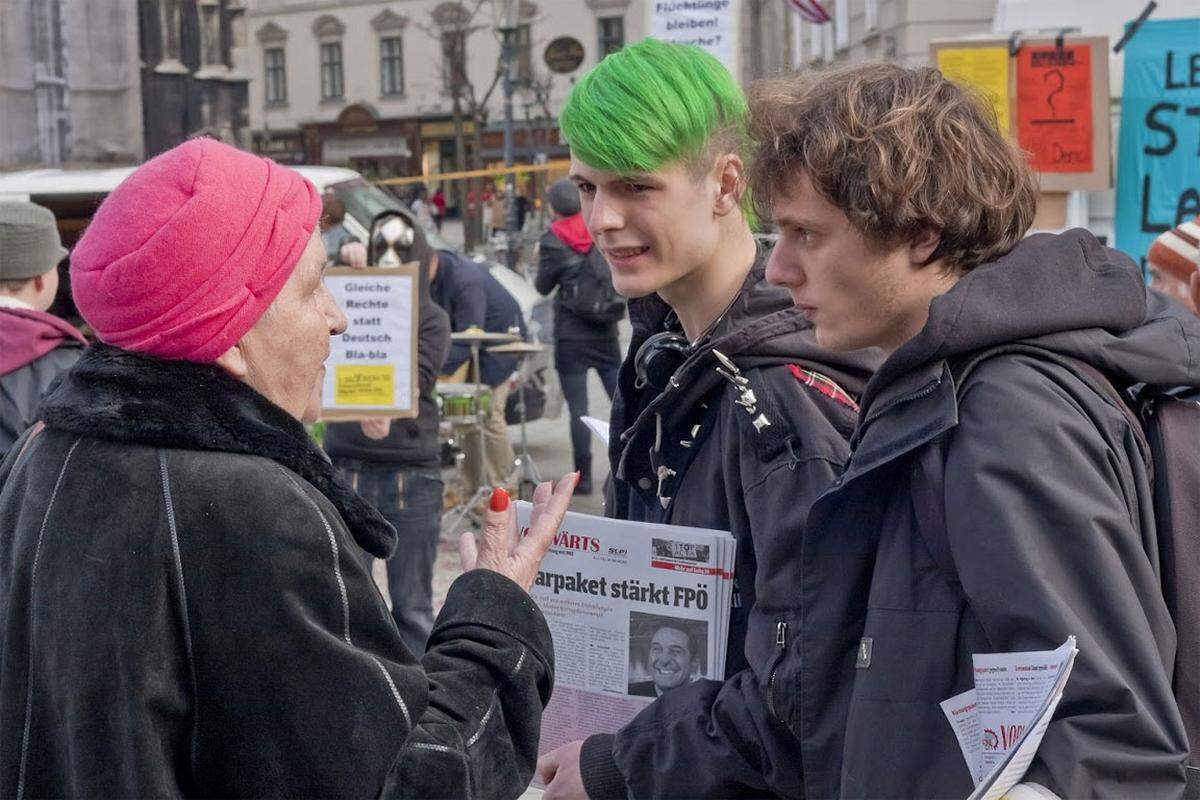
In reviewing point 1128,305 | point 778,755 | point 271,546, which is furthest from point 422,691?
point 1128,305

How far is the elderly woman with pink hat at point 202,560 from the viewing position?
1.70 meters

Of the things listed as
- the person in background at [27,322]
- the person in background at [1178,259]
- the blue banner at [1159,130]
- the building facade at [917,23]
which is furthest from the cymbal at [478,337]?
the person in background at [1178,259]

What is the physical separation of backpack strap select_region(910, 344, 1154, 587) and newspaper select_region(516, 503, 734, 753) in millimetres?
535

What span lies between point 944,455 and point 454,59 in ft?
159

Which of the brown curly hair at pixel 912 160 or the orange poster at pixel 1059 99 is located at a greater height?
the orange poster at pixel 1059 99

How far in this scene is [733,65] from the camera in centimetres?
831

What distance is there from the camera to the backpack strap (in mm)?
1622

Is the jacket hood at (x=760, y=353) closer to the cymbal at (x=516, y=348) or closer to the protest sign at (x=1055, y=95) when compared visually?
the protest sign at (x=1055, y=95)

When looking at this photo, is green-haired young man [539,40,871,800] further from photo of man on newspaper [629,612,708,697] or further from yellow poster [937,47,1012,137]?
yellow poster [937,47,1012,137]

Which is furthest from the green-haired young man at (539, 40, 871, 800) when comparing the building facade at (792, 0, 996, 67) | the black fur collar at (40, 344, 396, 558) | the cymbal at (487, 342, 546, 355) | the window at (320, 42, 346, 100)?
the window at (320, 42, 346, 100)

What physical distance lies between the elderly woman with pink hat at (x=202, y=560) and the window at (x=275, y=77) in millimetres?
59879

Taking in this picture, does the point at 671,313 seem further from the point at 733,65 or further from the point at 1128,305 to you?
the point at 733,65

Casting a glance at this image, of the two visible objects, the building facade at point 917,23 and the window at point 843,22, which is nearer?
the building facade at point 917,23

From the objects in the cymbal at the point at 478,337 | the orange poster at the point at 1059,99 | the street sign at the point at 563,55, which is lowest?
the cymbal at the point at 478,337
